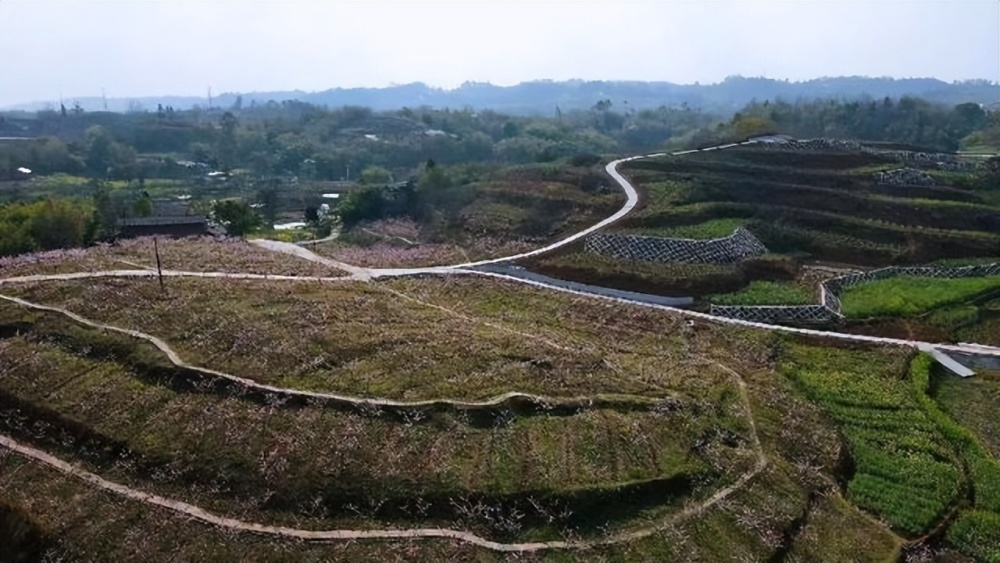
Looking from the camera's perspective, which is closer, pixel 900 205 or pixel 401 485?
pixel 401 485

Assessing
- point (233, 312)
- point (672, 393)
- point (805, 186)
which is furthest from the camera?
point (805, 186)

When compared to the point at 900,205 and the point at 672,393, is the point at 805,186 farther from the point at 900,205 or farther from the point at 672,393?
the point at 672,393

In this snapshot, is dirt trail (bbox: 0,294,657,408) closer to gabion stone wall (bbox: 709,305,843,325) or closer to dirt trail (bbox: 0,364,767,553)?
dirt trail (bbox: 0,364,767,553)

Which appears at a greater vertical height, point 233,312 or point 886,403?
point 233,312

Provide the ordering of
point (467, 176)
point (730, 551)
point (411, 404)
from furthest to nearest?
1. point (467, 176)
2. point (411, 404)
3. point (730, 551)

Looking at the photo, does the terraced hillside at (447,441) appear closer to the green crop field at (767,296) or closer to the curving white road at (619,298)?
the curving white road at (619,298)

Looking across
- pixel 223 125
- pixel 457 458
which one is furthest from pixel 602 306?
pixel 223 125

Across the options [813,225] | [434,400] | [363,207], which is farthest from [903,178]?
[434,400]

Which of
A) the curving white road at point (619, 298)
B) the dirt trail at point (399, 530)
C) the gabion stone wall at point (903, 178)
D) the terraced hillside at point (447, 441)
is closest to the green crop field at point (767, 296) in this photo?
the curving white road at point (619, 298)
